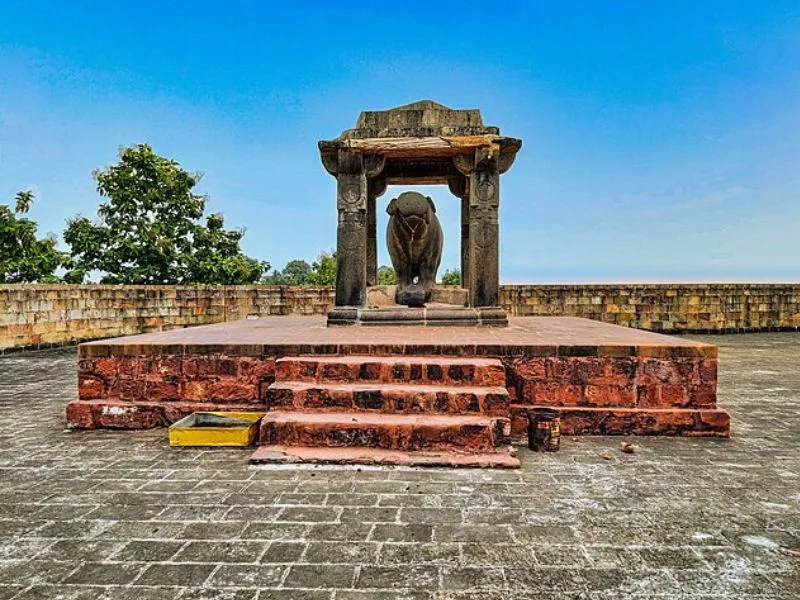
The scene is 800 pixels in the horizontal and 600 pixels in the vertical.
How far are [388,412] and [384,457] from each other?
461mm

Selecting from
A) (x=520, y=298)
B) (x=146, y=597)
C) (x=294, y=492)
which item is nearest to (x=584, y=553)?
(x=294, y=492)

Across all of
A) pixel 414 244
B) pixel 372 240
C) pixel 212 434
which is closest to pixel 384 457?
pixel 212 434

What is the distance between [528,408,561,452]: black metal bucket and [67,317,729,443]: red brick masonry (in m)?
0.36

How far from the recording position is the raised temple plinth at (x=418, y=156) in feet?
20.4

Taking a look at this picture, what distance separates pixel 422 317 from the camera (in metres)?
6.37

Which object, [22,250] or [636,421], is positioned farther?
[22,250]

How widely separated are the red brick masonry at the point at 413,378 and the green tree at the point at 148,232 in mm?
11275

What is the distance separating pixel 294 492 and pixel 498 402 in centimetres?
157

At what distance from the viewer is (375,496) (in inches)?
111

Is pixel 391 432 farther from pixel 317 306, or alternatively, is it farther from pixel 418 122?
pixel 317 306

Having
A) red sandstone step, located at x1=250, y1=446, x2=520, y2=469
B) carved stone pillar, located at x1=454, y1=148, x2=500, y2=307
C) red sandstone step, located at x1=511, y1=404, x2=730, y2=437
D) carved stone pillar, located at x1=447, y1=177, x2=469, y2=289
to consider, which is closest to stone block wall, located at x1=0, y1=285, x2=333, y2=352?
carved stone pillar, located at x1=447, y1=177, x2=469, y2=289

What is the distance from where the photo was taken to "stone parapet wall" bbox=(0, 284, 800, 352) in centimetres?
1052

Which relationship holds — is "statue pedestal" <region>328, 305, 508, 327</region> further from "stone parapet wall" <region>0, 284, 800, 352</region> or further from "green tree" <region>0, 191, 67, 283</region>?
"green tree" <region>0, 191, 67, 283</region>

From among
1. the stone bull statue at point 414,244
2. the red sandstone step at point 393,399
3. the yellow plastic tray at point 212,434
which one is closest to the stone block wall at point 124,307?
the stone bull statue at point 414,244
